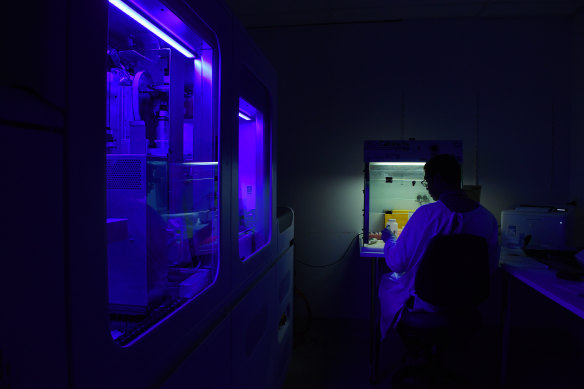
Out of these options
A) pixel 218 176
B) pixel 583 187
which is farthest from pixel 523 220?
pixel 218 176

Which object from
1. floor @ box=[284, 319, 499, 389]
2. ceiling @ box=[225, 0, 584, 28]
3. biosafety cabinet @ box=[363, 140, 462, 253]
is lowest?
floor @ box=[284, 319, 499, 389]

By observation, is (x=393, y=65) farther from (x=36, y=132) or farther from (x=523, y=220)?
(x=36, y=132)

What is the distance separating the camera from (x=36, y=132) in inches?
16.4

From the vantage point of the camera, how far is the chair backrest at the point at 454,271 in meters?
1.65

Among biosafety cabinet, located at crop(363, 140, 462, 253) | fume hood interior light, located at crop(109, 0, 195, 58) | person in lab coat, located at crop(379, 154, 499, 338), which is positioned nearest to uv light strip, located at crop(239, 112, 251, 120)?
fume hood interior light, located at crop(109, 0, 195, 58)

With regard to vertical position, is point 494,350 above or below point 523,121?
below

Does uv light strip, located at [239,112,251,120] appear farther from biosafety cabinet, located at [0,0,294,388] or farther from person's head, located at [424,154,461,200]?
person's head, located at [424,154,461,200]

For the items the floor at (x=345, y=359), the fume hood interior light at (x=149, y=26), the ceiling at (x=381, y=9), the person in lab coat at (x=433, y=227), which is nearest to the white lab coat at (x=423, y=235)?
the person in lab coat at (x=433, y=227)

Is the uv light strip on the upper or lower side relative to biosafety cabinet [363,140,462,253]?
upper

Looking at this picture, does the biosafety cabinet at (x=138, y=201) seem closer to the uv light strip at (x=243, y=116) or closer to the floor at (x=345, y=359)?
the uv light strip at (x=243, y=116)

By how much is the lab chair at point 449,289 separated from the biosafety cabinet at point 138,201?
768mm

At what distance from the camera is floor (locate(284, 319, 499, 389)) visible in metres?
2.21

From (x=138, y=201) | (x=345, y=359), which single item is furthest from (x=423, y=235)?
(x=138, y=201)

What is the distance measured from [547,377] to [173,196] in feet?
9.04
